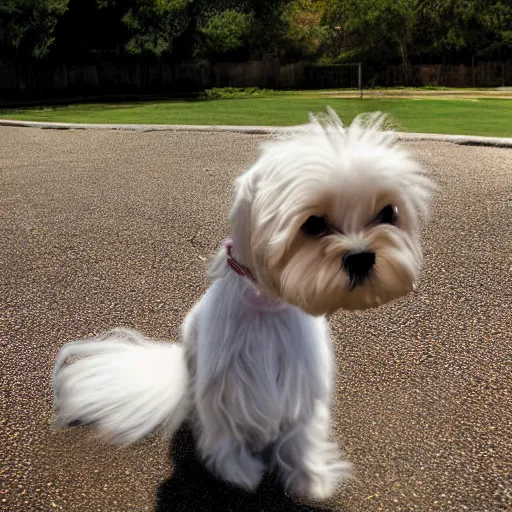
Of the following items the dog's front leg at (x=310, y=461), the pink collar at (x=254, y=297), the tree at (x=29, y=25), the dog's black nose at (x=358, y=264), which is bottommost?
the dog's front leg at (x=310, y=461)

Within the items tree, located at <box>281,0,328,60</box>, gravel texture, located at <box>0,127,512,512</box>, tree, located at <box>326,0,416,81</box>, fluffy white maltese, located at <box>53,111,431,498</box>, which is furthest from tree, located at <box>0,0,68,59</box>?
fluffy white maltese, located at <box>53,111,431,498</box>

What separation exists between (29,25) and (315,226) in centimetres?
2677

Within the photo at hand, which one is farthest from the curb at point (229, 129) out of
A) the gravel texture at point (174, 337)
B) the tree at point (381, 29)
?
the tree at point (381, 29)

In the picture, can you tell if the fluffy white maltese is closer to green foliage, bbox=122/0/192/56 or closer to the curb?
the curb

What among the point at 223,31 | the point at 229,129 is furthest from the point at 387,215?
the point at 223,31

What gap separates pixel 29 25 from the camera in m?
25.7

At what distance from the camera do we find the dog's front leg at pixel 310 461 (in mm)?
2332

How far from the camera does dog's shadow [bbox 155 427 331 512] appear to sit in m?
2.27

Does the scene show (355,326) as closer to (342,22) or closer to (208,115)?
(208,115)

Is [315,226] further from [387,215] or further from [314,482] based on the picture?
[314,482]

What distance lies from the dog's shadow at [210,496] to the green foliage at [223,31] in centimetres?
3213

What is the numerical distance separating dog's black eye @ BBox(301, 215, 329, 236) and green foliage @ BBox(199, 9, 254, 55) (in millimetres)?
32395

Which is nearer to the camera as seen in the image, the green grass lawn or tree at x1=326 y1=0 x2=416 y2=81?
the green grass lawn

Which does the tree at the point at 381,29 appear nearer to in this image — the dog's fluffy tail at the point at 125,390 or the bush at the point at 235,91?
the bush at the point at 235,91
